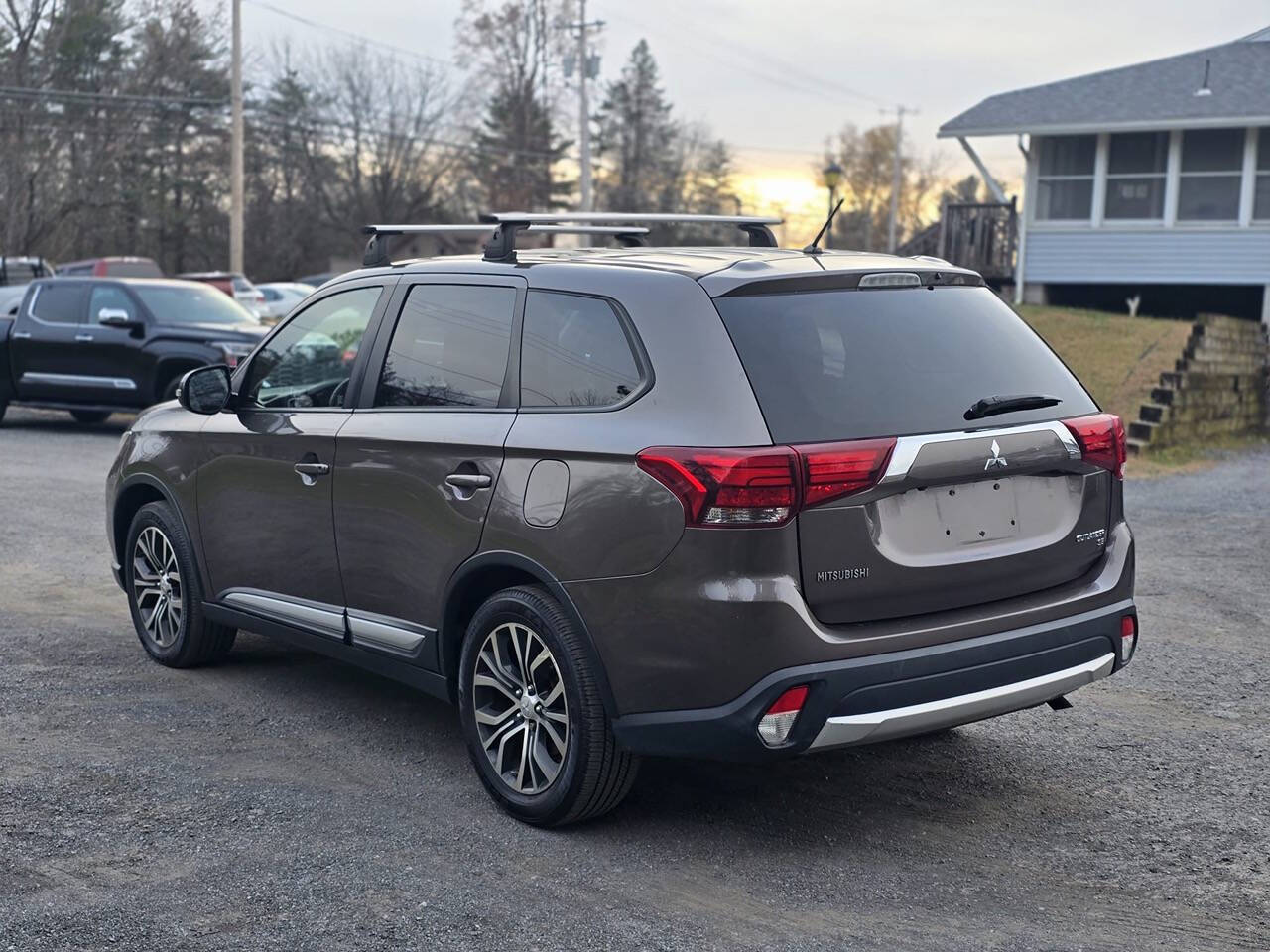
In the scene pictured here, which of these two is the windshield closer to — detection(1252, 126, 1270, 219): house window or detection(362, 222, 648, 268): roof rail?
detection(362, 222, 648, 268): roof rail

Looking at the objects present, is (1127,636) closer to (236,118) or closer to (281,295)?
(236,118)

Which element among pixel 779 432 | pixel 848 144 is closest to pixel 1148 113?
pixel 779 432

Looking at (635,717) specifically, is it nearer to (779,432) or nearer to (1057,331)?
(779,432)

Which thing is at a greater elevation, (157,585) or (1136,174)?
(1136,174)

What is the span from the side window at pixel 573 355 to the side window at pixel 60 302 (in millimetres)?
13428

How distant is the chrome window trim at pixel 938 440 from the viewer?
4.13m

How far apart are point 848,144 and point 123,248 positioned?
5462 cm

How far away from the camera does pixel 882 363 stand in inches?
173

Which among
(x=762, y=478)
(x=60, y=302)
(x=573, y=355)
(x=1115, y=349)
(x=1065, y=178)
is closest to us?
(x=762, y=478)

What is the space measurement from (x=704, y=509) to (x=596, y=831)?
4.06ft

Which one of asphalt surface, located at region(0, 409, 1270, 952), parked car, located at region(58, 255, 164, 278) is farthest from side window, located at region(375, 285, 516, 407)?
parked car, located at region(58, 255, 164, 278)

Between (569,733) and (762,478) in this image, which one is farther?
(569,733)

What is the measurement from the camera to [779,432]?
4.07 metres

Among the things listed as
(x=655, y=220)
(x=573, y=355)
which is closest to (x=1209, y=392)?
(x=655, y=220)
